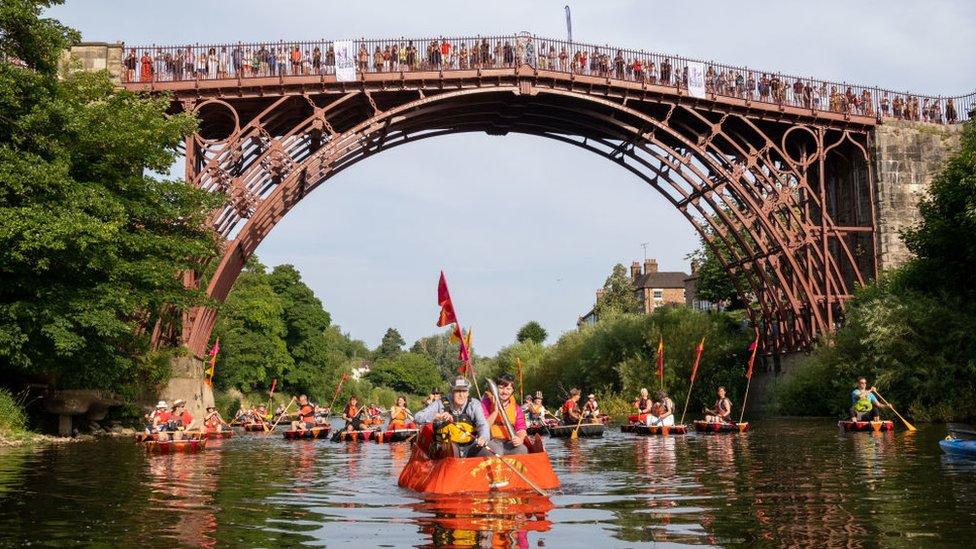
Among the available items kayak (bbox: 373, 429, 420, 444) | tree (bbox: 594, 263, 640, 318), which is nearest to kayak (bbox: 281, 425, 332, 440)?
kayak (bbox: 373, 429, 420, 444)

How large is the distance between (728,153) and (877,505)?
32.1m

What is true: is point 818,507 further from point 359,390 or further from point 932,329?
point 359,390

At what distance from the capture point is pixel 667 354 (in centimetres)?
4762

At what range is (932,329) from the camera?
31.8m

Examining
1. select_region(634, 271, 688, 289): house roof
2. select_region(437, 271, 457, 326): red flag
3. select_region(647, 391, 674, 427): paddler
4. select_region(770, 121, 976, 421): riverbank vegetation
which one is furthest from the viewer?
select_region(634, 271, 688, 289): house roof

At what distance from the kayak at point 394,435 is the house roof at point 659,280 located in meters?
85.7

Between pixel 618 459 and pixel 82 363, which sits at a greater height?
pixel 82 363

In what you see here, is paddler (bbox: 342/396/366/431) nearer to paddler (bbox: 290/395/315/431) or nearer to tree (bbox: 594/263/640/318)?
paddler (bbox: 290/395/315/431)

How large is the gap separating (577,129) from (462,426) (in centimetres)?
2923

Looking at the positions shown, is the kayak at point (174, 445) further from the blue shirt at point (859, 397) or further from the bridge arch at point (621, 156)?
the blue shirt at point (859, 397)

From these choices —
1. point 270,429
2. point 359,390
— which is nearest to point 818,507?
point 270,429

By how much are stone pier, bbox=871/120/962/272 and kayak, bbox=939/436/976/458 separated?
23.2m

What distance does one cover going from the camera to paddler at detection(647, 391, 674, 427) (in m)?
30.0

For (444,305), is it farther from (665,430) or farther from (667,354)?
(667,354)
